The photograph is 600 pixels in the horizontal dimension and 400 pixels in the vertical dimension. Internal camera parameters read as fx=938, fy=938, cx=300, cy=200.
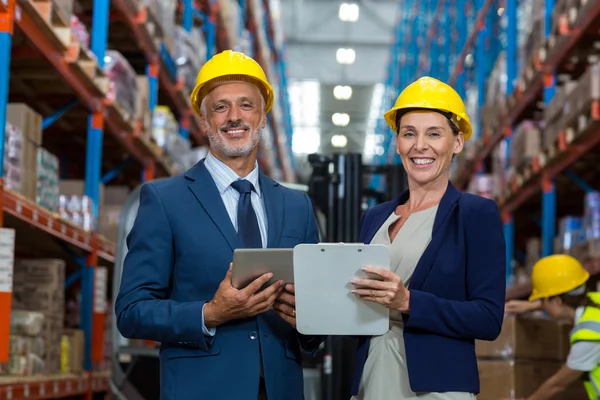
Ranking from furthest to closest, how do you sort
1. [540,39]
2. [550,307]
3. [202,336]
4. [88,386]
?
[540,39], [88,386], [550,307], [202,336]

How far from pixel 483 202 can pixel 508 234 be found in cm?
829

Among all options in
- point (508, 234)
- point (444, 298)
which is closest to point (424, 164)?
point (444, 298)

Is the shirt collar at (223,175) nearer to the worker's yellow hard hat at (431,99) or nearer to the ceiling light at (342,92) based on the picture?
the worker's yellow hard hat at (431,99)

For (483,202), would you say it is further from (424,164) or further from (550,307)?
(550,307)

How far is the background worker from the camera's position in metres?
4.30

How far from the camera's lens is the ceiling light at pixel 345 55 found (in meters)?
30.5

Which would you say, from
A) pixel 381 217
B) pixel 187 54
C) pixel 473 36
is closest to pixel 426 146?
pixel 381 217

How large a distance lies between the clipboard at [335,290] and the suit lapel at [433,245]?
6.0 inches

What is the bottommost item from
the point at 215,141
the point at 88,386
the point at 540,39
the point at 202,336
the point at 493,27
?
the point at 88,386

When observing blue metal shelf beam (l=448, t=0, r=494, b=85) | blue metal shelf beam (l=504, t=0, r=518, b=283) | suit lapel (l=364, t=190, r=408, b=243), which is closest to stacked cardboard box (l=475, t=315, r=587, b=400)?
suit lapel (l=364, t=190, r=408, b=243)

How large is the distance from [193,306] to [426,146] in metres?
0.83

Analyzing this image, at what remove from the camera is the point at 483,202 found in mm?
2701

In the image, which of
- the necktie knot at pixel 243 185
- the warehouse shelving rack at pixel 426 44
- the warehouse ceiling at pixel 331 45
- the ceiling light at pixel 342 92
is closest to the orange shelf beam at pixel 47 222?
the necktie knot at pixel 243 185

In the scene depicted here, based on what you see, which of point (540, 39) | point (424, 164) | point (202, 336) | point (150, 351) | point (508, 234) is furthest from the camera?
point (508, 234)
